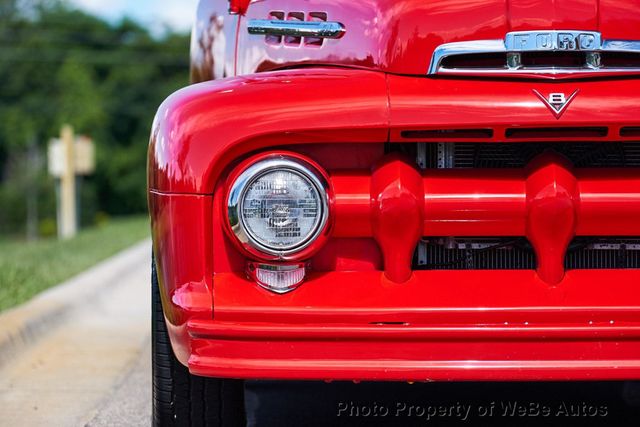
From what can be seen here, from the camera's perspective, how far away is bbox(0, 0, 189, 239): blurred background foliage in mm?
64938

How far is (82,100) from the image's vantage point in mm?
64438

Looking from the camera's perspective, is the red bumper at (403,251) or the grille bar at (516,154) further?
the grille bar at (516,154)

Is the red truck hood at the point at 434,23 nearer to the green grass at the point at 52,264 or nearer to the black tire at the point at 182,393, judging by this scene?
the black tire at the point at 182,393

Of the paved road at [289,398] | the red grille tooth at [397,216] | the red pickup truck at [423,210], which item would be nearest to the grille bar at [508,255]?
the red pickup truck at [423,210]

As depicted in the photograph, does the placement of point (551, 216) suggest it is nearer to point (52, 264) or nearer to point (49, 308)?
point (49, 308)

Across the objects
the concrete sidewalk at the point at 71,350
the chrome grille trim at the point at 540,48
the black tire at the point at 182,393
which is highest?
the chrome grille trim at the point at 540,48

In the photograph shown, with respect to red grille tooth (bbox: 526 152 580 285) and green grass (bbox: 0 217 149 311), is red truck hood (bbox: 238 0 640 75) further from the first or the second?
green grass (bbox: 0 217 149 311)

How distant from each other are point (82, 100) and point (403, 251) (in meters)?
63.9

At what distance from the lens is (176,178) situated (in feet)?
8.52

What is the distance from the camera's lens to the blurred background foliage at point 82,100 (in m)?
64.9

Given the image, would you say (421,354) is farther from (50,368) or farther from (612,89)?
(50,368)

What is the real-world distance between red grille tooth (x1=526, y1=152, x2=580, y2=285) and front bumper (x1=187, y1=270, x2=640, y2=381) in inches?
3.7

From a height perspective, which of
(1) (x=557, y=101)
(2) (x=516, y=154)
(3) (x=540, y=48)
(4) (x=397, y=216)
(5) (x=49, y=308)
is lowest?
(5) (x=49, y=308)

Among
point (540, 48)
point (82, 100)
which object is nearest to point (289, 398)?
point (540, 48)
